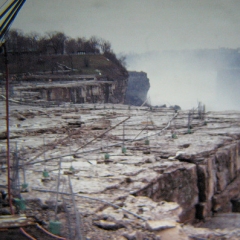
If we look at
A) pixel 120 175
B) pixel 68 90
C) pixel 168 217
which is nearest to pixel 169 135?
pixel 120 175

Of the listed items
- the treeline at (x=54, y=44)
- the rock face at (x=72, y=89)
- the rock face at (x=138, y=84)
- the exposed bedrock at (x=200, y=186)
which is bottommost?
the exposed bedrock at (x=200, y=186)

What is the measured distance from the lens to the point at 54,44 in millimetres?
26828

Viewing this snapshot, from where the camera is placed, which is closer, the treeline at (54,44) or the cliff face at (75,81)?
the cliff face at (75,81)

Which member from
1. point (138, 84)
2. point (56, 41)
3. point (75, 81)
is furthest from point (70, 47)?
point (138, 84)

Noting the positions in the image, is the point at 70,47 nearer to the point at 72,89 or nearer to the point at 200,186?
the point at 72,89

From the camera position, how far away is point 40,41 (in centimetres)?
2591

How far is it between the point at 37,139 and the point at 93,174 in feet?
9.09

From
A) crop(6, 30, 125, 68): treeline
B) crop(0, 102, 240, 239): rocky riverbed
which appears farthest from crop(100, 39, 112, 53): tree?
crop(0, 102, 240, 239): rocky riverbed

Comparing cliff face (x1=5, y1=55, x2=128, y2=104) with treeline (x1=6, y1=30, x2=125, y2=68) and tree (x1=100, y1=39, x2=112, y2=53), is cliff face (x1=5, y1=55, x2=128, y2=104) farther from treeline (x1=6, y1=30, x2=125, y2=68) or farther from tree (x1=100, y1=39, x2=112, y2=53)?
tree (x1=100, y1=39, x2=112, y2=53)

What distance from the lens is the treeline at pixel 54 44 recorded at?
23781 mm

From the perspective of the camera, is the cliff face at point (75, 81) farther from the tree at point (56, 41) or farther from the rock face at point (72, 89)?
the tree at point (56, 41)

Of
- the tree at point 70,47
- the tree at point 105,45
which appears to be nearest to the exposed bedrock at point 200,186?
the tree at point 70,47

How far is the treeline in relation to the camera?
23781 millimetres

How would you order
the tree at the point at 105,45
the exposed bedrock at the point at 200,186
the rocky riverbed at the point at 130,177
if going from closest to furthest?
1. the rocky riverbed at the point at 130,177
2. the exposed bedrock at the point at 200,186
3. the tree at the point at 105,45
